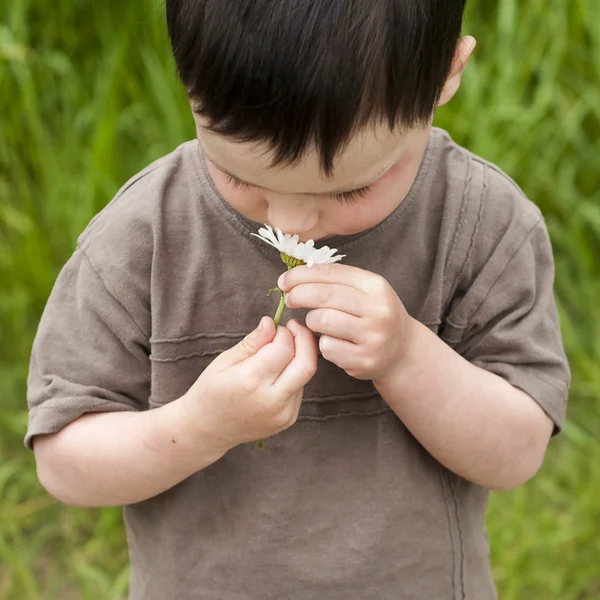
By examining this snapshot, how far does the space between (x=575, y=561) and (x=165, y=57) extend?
4.58ft

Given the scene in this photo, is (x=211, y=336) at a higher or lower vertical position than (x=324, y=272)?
lower

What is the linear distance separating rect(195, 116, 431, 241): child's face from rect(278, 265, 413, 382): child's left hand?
5cm

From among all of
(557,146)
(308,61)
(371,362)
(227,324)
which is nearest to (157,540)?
(227,324)

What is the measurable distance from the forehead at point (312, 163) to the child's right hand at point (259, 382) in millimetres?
166

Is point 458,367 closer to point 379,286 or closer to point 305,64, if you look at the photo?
point 379,286

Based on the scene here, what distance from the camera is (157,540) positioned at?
1238 mm

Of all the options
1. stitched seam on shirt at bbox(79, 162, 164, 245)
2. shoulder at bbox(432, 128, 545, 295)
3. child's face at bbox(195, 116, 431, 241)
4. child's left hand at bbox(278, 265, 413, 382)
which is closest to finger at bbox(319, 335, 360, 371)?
child's left hand at bbox(278, 265, 413, 382)

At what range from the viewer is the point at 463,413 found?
1136mm

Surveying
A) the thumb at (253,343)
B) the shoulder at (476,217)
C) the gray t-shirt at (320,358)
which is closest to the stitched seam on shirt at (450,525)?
the gray t-shirt at (320,358)

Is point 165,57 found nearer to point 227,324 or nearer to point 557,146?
point 557,146

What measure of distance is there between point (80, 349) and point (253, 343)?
24 cm

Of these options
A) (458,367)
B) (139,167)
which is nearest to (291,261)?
(458,367)

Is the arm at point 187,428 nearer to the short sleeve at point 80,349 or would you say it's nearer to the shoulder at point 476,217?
the short sleeve at point 80,349

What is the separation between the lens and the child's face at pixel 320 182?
0.88 m
